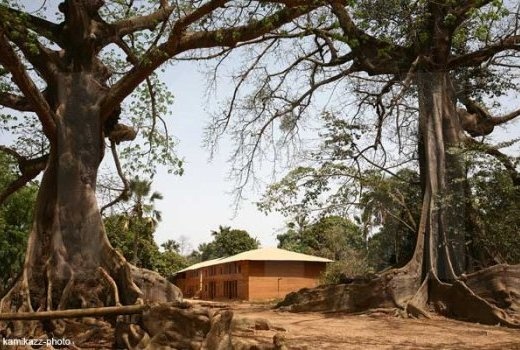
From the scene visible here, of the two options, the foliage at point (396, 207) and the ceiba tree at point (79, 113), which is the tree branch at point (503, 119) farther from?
the ceiba tree at point (79, 113)

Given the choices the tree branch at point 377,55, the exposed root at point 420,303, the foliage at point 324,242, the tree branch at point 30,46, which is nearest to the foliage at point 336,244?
the foliage at point 324,242

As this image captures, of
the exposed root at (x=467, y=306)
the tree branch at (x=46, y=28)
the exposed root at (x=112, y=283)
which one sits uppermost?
the tree branch at (x=46, y=28)

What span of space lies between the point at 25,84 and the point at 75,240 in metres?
2.91

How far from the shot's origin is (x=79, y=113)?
1027 centimetres

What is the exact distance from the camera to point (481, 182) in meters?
12.2

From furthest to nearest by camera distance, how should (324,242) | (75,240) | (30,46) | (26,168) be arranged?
(324,242)
(26,168)
(75,240)
(30,46)

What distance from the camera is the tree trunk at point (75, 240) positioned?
885cm

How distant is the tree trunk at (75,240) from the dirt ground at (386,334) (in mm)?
2562

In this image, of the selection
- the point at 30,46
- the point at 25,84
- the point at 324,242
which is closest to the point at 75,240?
the point at 25,84

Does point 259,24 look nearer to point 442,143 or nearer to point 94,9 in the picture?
point 94,9

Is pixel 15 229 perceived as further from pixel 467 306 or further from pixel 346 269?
pixel 467 306

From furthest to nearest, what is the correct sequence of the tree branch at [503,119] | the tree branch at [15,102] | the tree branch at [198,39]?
the tree branch at [503,119] < the tree branch at [15,102] < the tree branch at [198,39]

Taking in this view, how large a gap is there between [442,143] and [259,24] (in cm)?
609

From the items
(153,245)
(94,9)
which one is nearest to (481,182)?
(94,9)
